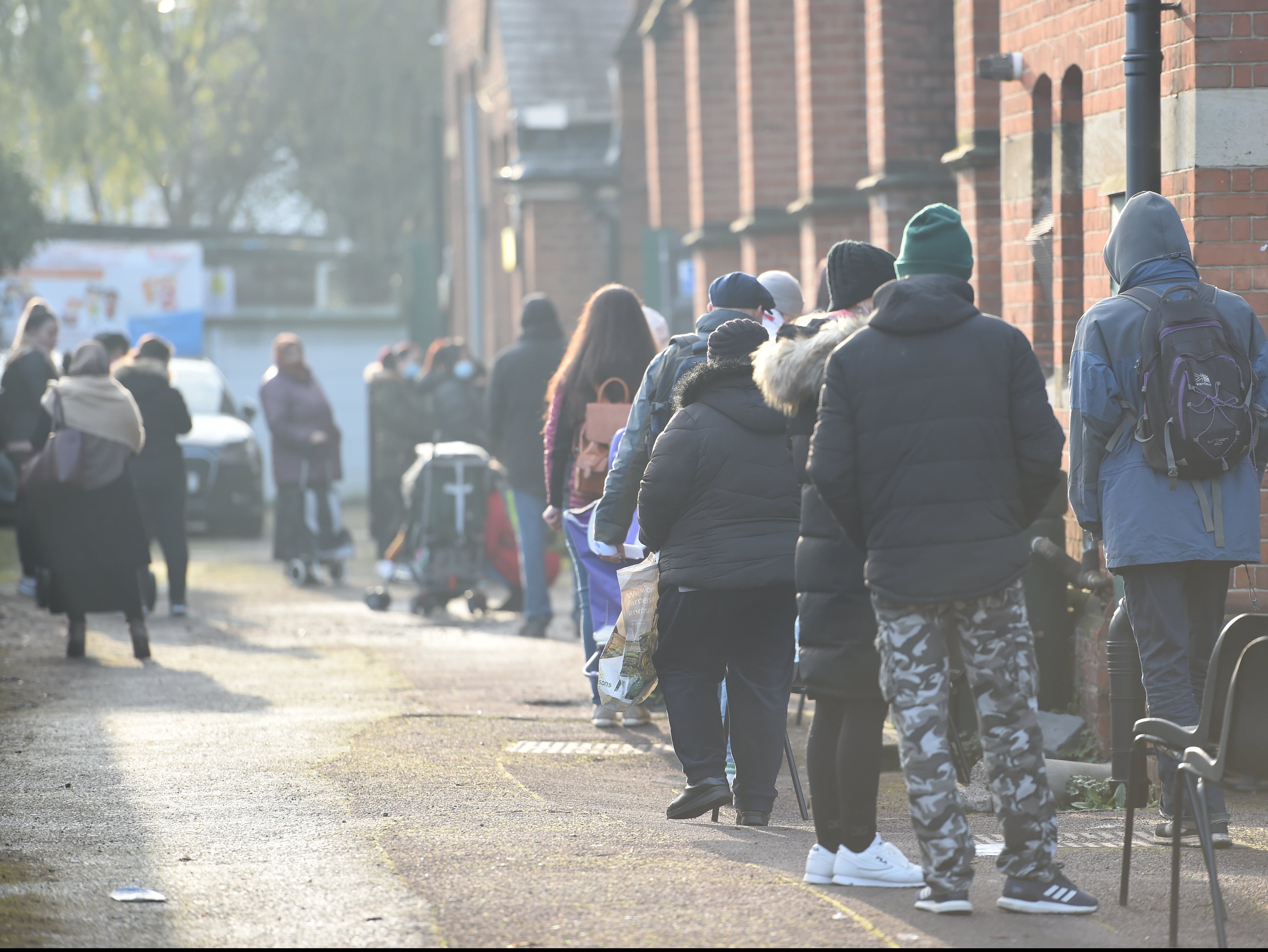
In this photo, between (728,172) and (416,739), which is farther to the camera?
(728,172)

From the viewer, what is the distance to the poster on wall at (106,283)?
30.9 meters

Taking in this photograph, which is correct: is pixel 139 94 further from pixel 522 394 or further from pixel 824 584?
pixel 824 584

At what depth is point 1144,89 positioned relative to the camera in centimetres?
616

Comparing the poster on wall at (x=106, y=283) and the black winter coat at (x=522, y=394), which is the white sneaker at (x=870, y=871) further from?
the poster on wall at (x=106, y=283)

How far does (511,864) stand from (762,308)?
8.55ft

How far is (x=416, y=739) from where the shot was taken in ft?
24.4

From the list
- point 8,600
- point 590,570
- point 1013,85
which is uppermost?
point 1013,85

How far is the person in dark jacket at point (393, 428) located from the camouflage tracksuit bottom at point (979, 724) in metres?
10.9

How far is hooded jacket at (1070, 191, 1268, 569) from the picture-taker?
17.3ft

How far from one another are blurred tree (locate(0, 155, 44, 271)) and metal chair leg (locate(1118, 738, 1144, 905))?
21.8 metres

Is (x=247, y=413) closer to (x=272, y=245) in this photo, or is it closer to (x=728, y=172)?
(x=728, y=172)

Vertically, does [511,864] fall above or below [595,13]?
below

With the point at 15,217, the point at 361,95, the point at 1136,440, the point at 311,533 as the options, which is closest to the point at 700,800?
the point at 1136,440

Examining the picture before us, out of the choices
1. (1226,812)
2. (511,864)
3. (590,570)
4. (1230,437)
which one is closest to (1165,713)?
(1226,812)
